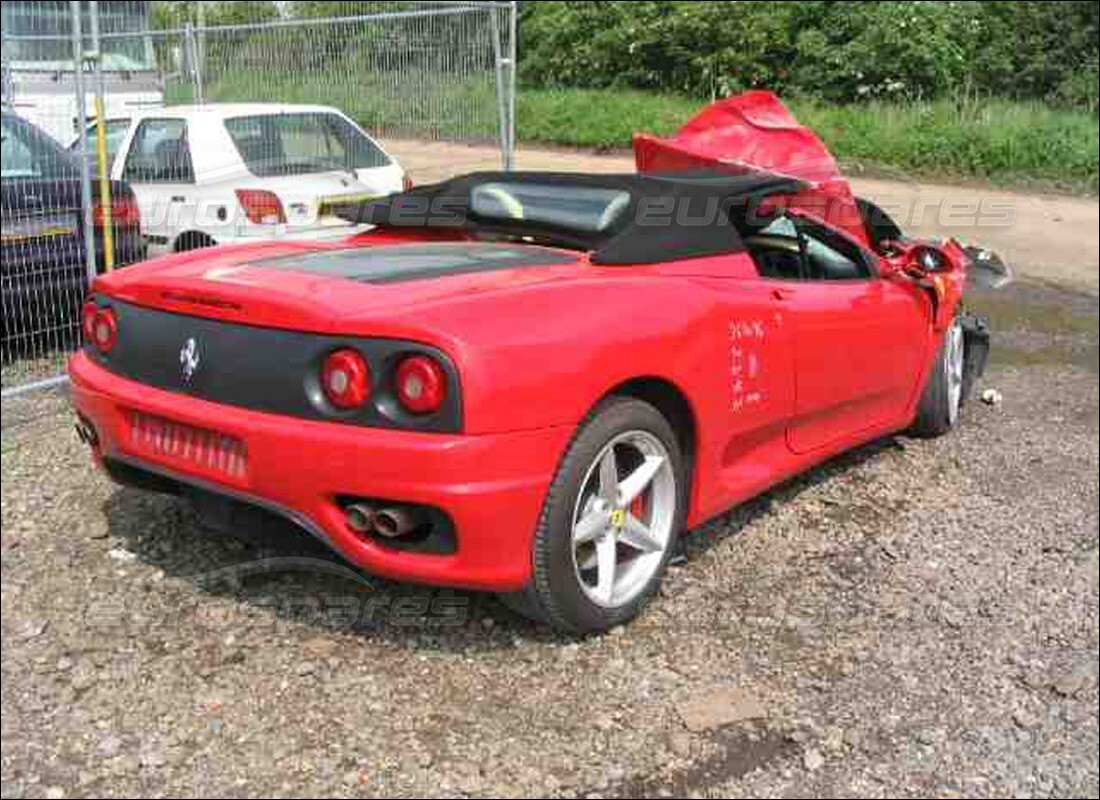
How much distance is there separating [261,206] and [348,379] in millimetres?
4682

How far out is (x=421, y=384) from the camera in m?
2.98

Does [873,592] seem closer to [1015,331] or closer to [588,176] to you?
[588,176]

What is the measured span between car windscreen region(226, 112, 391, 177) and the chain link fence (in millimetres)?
11

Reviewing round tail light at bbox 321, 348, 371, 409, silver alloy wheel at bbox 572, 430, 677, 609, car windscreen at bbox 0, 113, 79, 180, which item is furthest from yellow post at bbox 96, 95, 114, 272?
silver alloy wheel at bbox 572, 430, 677, 609

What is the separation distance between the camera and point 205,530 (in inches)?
161

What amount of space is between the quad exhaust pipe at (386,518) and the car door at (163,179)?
196 inches

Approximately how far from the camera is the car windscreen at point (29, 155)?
21.0ft

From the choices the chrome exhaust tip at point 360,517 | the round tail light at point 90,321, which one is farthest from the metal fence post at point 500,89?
the chrome exhaust tip at point 360,517

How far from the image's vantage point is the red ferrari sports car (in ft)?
9.91

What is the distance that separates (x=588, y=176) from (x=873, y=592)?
1.80 metres

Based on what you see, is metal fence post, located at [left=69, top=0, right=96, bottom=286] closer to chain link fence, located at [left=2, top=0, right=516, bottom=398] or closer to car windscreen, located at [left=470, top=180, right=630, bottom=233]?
chain link fence, located at [left=2, top=0, right=516, bottom=398]

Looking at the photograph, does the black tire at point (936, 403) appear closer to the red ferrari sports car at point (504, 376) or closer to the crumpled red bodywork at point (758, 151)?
the crumpled red bodywork at point (758, 151)

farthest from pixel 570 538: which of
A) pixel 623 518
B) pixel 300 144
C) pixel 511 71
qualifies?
pixel 511 71

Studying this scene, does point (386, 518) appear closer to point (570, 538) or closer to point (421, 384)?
point (421, 384)
